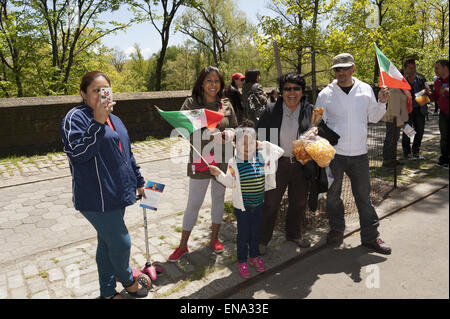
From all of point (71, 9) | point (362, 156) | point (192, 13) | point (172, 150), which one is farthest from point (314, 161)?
point (192, 13)

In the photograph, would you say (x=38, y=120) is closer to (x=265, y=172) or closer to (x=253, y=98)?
(x=253, y=98)

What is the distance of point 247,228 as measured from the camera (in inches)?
138

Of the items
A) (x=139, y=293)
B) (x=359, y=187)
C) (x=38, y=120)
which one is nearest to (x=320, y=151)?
(x=359, y=187)

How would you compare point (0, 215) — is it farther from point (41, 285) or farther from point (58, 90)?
point (58, 90)

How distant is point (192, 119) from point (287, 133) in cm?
110

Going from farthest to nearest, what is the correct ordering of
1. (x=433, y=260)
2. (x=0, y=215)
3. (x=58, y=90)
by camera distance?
(x=58, y=90), (x=0, y=215), (x=433, y=260)

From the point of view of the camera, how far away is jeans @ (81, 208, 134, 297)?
2.80 metres

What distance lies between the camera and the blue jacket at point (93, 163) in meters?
2.55

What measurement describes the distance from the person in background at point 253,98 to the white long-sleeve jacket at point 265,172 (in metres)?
1.47

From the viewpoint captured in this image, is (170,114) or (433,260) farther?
(170,114)

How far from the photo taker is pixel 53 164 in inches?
334

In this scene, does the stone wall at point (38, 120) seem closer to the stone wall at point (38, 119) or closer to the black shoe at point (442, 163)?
the stone wall at point (38, 119)

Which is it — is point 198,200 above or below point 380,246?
above
